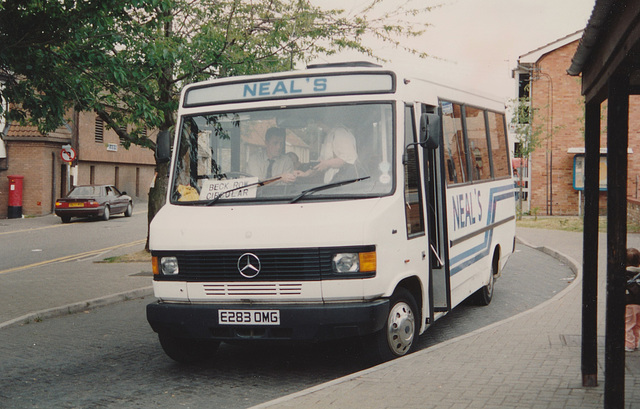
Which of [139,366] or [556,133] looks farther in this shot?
[556,133]

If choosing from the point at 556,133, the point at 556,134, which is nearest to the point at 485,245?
the point at 556,133

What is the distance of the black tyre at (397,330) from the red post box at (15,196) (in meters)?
29.9

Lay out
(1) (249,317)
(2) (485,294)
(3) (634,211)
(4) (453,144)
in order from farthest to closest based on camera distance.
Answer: (3) (634,211) → (2) (485,294) → (4) (453,144) → (1) (249,317)

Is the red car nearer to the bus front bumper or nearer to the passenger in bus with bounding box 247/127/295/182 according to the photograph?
the passenger in bus with bounding box 247/127/295/182

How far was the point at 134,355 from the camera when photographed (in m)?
7.83

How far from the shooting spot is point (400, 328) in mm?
6953

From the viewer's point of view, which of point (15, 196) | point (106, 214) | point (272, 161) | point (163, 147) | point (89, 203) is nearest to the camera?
point (272, 161)

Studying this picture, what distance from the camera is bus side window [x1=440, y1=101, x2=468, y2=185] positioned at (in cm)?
849

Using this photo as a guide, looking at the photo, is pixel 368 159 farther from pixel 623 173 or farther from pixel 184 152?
pixel 623 173

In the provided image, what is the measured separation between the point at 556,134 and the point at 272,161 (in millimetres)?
27996

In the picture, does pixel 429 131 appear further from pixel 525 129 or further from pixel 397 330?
pixel 525 129

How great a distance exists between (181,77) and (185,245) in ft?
33.2

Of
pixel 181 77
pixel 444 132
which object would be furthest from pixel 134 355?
pixel 181 77

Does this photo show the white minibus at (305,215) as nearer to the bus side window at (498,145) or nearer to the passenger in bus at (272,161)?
the passenger in bus at (272,161)
